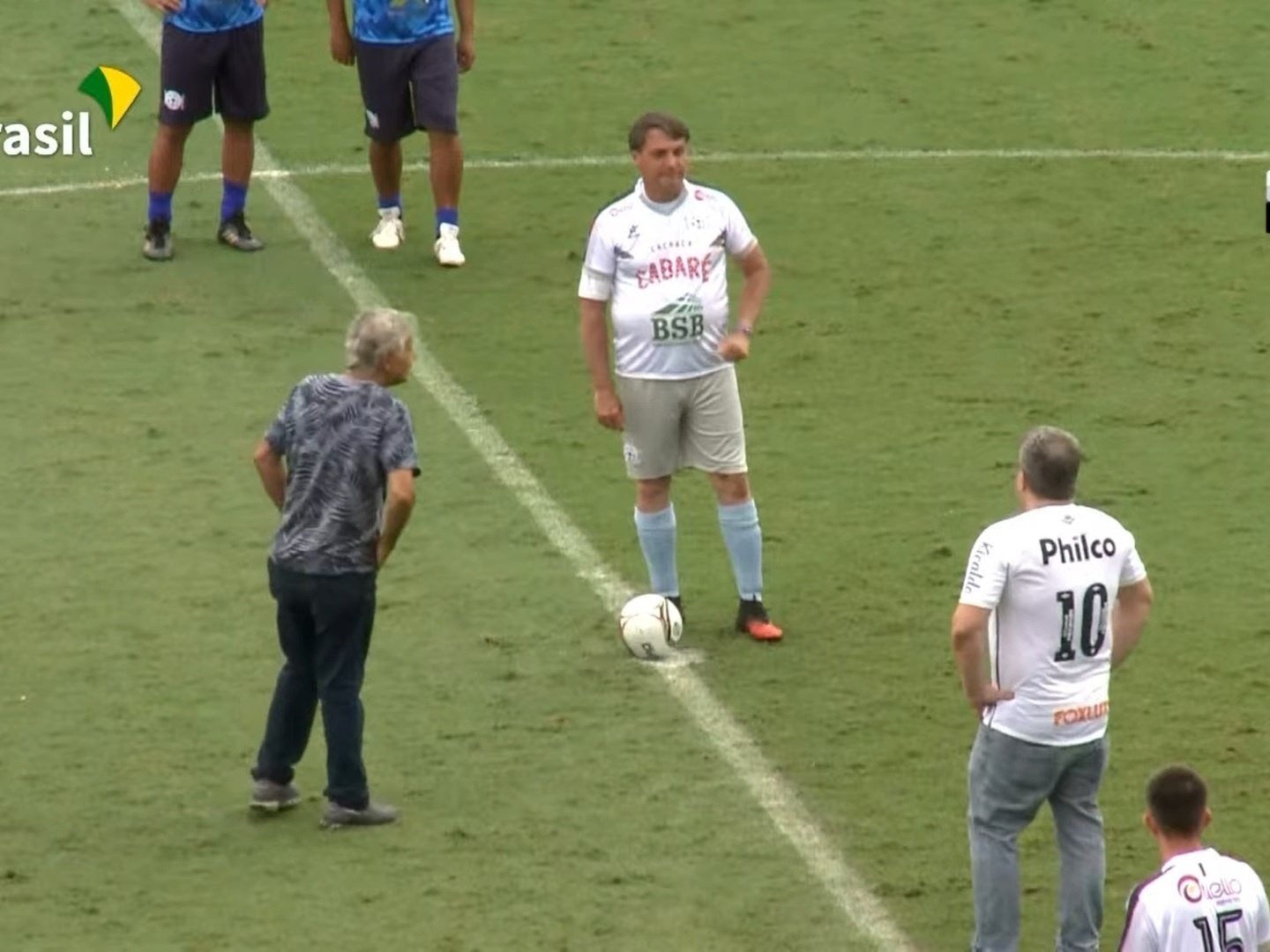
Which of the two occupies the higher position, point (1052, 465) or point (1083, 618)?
point (1052, 465)

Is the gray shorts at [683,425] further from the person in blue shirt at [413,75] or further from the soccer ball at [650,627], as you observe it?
the person in blue shirt at [413,75]

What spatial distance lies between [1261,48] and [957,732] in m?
10.7

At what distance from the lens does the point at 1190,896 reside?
7289 millimetres

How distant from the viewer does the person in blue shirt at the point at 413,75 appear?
15375 mm

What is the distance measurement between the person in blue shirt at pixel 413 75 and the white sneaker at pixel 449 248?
0.01m

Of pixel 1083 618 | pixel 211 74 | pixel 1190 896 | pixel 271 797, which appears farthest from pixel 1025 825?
pixel 211 74

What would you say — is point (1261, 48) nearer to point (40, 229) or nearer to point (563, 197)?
point (563, 197)

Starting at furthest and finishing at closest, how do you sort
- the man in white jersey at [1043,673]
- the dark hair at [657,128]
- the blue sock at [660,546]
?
1. the blue sock at [660,546]
2. the dark hair at [657,128]
3. the man in white jersey at [1043,673]

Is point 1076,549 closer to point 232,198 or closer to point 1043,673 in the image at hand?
point 1043,673

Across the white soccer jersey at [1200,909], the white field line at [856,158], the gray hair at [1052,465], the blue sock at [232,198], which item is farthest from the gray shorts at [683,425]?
the white field line at [856,158]

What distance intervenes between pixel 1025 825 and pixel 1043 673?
19.0 inches

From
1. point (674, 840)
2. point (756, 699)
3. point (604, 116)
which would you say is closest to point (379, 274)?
point (604, 116)

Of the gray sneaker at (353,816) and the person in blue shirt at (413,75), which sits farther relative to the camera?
the person in blue shirt at (413,75)

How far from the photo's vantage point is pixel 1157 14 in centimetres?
2062
